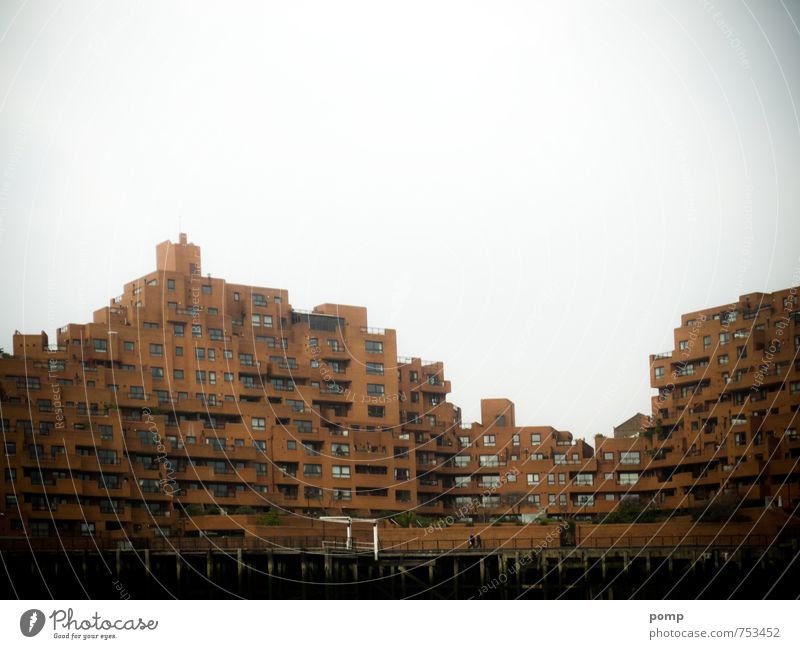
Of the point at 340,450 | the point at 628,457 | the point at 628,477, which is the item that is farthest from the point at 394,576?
the point at 628,457

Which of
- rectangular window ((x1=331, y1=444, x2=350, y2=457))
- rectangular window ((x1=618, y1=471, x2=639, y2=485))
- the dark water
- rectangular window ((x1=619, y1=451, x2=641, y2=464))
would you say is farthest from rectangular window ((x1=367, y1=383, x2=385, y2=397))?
the dark water

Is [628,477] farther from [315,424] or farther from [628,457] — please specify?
[315,424]

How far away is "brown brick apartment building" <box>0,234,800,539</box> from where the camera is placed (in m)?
58.8

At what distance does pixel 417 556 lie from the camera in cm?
5212

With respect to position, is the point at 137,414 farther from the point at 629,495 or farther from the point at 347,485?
the point at 629,495

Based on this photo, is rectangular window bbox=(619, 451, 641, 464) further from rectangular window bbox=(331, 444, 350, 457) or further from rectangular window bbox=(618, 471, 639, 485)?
rectangular window bbox=(331, 444, 350, 457)

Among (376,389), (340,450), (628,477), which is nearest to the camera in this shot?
(340,450)

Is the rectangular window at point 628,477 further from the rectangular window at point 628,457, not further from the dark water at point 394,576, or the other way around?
the dark water at point 394,576

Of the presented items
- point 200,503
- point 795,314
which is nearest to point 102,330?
point 200,503

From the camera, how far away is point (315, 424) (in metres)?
69.2

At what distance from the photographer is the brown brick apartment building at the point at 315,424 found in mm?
58750

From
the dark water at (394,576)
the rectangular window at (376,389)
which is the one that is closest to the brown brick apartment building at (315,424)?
the rectangular window at (376,389)

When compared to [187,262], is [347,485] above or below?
below
